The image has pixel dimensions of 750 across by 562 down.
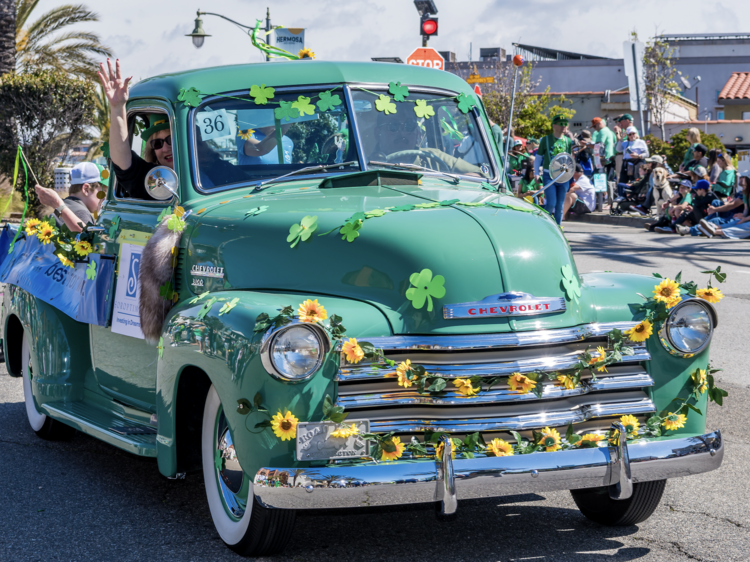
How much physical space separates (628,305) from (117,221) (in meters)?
2.81

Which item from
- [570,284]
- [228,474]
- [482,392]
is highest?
[570,284]

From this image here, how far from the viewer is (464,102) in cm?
559

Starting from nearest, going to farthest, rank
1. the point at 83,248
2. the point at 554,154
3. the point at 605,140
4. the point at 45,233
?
the point at 83,248, the point at 45,233, the point at 554,154, the point at 605,140

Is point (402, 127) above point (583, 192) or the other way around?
above

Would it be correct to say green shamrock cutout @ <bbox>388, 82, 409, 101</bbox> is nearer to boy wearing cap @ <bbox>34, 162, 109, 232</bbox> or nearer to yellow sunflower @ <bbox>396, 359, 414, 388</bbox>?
yellow sunflower @ <bbox>396, 359, 414, 388</bbox>

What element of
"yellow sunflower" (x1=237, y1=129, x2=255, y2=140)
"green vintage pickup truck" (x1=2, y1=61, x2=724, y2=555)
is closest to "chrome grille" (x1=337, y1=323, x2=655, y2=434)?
"green vintage pickup truck" (x1=2, y1=61, x2=724, y2=555)

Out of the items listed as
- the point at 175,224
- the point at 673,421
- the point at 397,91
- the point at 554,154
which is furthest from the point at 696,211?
the point at 175,224

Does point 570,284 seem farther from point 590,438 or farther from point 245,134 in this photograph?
point 245,134

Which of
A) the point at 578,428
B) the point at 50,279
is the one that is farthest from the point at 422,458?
the point at 50,279

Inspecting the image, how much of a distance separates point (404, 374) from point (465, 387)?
0.23 m

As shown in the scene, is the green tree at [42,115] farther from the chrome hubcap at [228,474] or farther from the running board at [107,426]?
the chrome hubcap at [228,474]

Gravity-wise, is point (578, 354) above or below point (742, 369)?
above

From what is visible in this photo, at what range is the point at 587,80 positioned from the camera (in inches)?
2124

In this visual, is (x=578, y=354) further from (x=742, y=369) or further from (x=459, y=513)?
(x=742, y=369)
